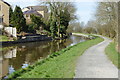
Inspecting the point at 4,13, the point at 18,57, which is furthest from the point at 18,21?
the point at 18,57

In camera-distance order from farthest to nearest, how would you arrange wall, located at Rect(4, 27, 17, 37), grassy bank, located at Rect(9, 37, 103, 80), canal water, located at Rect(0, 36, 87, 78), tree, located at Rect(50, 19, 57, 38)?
tree, located at Rect(50, 19, 57, 38) → wall, located at Rect(4, 27, 17, 37) → canal water, located at Rect(0, 36, 87, 78) → grassy bank, located at Rect(9, 37, 103, 80)

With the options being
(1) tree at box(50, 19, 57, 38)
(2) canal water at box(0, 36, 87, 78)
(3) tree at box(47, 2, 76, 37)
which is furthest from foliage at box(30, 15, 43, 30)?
(2) canal water at box(0, 36, 87, 78)

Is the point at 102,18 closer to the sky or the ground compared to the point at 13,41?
closer to the sky

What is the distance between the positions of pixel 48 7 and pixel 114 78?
35.7 metres

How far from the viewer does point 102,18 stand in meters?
34.4

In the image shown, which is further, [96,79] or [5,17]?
[5,17]

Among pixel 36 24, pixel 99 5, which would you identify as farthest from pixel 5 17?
pixel 99 5

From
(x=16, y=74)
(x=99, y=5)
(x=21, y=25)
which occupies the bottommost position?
(x=16, y=74)

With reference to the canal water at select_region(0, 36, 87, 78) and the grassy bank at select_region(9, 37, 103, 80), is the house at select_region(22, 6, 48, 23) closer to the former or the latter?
the canal water at select_region(0, 36, 87, 78)

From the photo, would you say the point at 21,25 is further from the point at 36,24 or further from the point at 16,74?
the point at 16,74

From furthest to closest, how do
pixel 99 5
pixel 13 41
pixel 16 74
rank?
pixel 99 5 → pixel 13 41 → pixel 16 74

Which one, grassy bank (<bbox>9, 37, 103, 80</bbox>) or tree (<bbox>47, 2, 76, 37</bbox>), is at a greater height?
tree (<bbox>47, 2, 76, 37</bbox>)

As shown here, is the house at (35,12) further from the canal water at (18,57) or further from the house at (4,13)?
the canal water at (18,57)

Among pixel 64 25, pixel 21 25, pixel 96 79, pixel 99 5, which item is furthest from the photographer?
pixel 64 25
